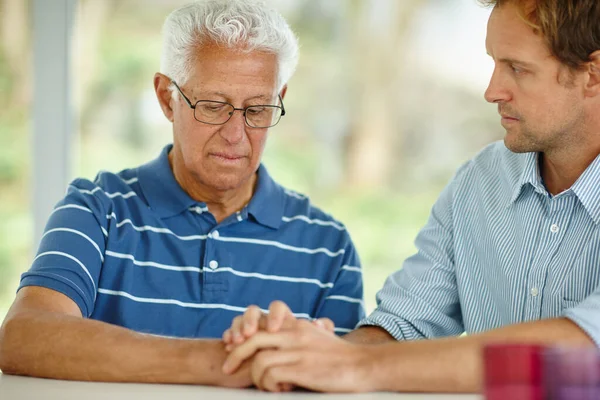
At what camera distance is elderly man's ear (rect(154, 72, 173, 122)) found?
7.73 feet

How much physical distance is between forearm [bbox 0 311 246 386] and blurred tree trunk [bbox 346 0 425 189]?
3830 millimetres

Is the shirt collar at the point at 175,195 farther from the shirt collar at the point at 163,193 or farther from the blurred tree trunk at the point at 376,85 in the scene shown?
the blurred tree trunk at the point at 376,85

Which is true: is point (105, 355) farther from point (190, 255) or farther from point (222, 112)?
point (222, 112)

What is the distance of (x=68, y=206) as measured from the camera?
220 cm

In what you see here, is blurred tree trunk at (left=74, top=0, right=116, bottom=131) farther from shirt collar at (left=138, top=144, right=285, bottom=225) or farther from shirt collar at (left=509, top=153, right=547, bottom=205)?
shirt collar at (left=509, top=153, right=547, bottom=205)

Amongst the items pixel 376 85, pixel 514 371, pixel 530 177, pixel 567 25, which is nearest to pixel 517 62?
pixel 567 25

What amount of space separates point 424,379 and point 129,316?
95 cm

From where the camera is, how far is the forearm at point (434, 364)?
156 cm

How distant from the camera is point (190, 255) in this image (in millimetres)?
2271

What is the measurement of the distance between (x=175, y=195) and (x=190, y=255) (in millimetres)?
176

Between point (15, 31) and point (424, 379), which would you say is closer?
point (424, 379)

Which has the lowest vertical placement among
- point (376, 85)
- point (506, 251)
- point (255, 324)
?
point (255, 324)

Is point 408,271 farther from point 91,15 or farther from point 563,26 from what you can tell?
point 91,15

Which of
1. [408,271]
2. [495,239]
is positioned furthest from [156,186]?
[495,239]
